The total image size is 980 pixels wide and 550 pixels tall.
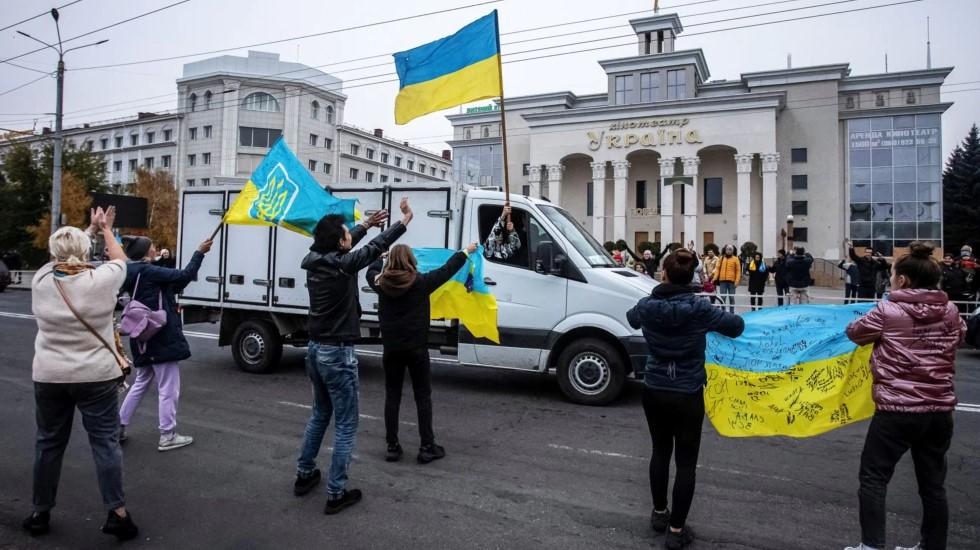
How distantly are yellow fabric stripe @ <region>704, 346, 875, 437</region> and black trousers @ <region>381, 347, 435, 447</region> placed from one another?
2.44m

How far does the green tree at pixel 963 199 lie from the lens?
5362 cm

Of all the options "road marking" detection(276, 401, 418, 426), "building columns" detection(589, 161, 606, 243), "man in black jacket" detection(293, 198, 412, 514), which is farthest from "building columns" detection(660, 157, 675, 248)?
"man in black jacket" detection(293, 198, 412, 514)

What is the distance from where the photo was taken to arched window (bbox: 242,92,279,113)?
199ft

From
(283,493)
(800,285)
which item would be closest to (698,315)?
(283,493)

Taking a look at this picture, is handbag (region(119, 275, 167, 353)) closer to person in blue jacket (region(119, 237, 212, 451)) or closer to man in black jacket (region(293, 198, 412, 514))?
person in blue jacket (region(119, 237, 212, 451))

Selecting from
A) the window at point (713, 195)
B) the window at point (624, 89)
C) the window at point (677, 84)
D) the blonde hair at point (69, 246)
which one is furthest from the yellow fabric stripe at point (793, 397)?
the window at point (624, 89)

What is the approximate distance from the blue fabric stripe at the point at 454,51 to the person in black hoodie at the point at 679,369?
3.78 meters

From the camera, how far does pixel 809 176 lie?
46.0 meters

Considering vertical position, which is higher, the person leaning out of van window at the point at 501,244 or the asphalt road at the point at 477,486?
the person leaning out of van window at the point at 501,244

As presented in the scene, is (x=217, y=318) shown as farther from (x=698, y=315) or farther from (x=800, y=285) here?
(x=800, y=285)

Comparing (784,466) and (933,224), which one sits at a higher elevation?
(933,224)

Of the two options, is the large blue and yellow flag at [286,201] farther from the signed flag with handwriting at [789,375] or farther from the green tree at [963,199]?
the green tree at [963,199]

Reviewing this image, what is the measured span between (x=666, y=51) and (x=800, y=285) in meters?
39.7

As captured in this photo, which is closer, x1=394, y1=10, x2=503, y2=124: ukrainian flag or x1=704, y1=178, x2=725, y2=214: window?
x1=394, y1=10, x2=503, y2=124: ukrainian flag
